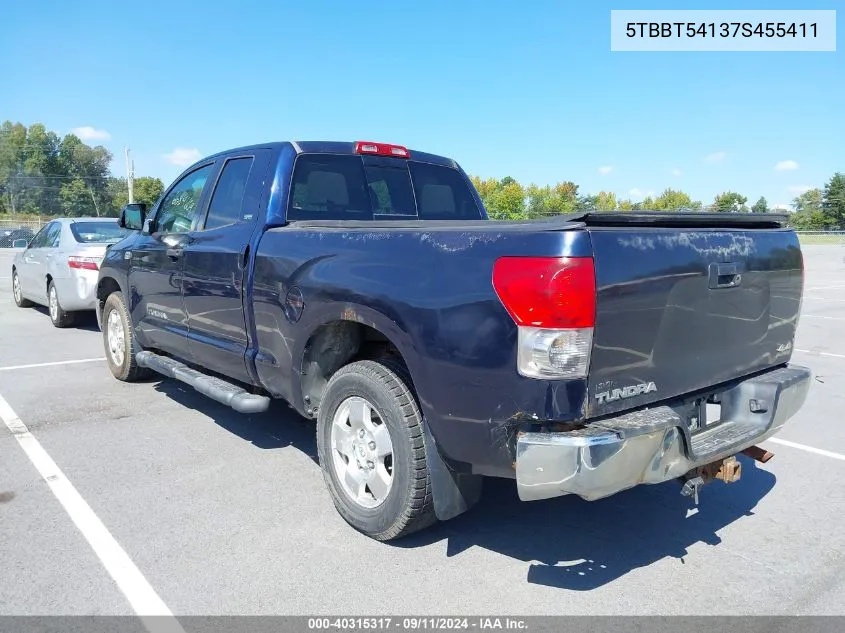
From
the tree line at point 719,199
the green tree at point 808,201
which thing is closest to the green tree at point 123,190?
the tree line at point 719,199

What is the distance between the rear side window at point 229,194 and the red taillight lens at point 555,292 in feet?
8.37

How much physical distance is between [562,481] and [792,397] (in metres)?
1.70

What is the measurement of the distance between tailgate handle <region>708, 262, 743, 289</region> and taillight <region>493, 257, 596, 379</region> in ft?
2.77

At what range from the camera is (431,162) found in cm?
514

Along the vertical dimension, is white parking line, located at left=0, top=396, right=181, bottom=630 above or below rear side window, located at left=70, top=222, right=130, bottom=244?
below

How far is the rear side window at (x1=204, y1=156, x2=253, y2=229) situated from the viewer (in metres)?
4.52

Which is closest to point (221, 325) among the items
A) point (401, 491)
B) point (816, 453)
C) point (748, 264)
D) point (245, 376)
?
point (245, 376)

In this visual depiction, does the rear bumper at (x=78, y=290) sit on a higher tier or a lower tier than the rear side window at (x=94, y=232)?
lower

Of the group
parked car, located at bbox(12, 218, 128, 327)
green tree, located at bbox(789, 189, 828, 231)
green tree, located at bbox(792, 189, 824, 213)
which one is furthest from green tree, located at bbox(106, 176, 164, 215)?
green tree, located at bbox(792, 189, 824, 213)

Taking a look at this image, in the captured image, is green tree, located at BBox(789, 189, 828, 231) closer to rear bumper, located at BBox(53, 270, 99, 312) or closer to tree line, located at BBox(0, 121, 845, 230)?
tree line, located at BBox(0, 121, 845, 230)

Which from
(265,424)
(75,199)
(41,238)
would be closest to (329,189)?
(265,424)

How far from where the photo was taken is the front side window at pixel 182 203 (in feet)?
16.6

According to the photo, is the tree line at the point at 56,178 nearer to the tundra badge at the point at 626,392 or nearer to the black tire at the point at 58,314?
the black tire at the point at 58,314

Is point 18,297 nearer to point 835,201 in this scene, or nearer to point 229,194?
point 229,194
